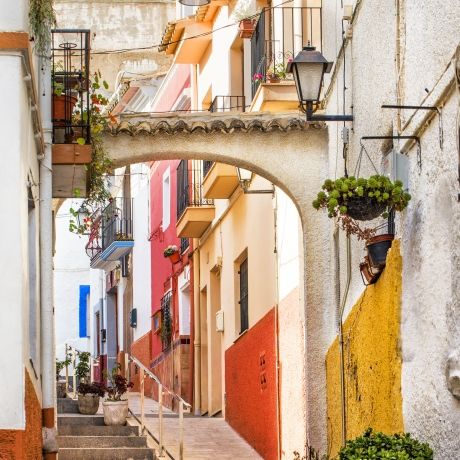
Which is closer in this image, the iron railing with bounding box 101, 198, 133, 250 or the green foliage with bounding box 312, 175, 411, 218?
the green foliage with bounding box 312, 175, 411, 218

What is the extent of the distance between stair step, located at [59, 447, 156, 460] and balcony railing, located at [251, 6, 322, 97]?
4884mm

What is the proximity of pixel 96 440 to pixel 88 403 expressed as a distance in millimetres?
2778

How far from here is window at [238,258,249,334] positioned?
22594mm

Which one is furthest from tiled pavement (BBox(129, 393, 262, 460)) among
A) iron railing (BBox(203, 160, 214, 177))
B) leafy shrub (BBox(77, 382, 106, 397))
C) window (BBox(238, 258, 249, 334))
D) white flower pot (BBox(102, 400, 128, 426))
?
iron railing (BBox(203, 160, 214, 177))

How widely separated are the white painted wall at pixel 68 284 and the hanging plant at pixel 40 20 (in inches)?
1106

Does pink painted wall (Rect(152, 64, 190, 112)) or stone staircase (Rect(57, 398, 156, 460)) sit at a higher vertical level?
pink painted wall (Rect(152, 64, 190, 112))

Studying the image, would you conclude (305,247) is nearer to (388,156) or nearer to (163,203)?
(388,156)

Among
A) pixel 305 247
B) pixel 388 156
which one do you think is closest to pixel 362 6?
pixel 388 156

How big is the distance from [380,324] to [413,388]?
1321 millimetres

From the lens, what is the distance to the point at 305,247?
16.9 meters

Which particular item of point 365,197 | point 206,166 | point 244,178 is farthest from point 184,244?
point 365,197

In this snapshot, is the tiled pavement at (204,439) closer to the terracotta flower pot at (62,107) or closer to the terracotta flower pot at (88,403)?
the terracotta flower pot at (88,403)

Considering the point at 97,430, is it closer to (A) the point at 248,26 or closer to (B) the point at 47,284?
(B) the point at 47,284

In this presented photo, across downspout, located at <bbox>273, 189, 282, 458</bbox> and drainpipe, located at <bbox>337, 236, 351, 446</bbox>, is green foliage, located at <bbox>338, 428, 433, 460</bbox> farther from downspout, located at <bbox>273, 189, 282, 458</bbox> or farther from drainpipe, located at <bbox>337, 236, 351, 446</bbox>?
downspout, located at <bbox>273, 189, 282, 458</bbox>
